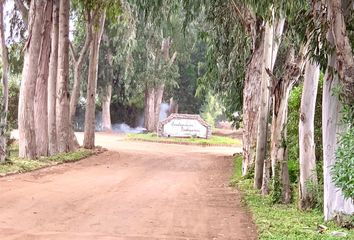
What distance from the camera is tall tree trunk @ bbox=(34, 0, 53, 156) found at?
1798cm

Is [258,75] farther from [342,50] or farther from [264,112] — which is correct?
[342,50]

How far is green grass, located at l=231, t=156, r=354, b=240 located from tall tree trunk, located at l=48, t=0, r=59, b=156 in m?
9.98

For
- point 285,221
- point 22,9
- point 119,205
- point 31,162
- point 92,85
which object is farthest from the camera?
point 92,85

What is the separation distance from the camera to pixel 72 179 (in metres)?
13.9

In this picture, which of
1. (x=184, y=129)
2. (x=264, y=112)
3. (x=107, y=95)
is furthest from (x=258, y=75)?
(x=107, y=95)

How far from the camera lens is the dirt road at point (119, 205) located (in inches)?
303

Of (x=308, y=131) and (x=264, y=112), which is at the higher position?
(x=264, y=112)

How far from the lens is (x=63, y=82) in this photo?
66.1 ft

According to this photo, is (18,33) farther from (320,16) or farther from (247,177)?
(320,16)

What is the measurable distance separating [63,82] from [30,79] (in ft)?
10.1

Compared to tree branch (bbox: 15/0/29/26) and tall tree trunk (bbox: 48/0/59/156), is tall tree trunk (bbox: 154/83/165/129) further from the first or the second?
tree branch (bbox: 15/0/29/26)

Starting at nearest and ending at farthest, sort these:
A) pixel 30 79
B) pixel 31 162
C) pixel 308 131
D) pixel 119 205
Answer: pixel 308 131
pixel 119 205
pixel 31 162
pixel 30 79

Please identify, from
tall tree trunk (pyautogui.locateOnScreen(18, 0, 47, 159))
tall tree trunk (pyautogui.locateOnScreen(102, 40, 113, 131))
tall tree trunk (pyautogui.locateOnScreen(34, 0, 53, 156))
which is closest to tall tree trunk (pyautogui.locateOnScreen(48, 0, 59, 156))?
tall tree trunk (pyautogui.locateOnScreen(34, 0, 53, 156))

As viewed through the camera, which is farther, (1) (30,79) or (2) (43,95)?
(2) (43,95)
